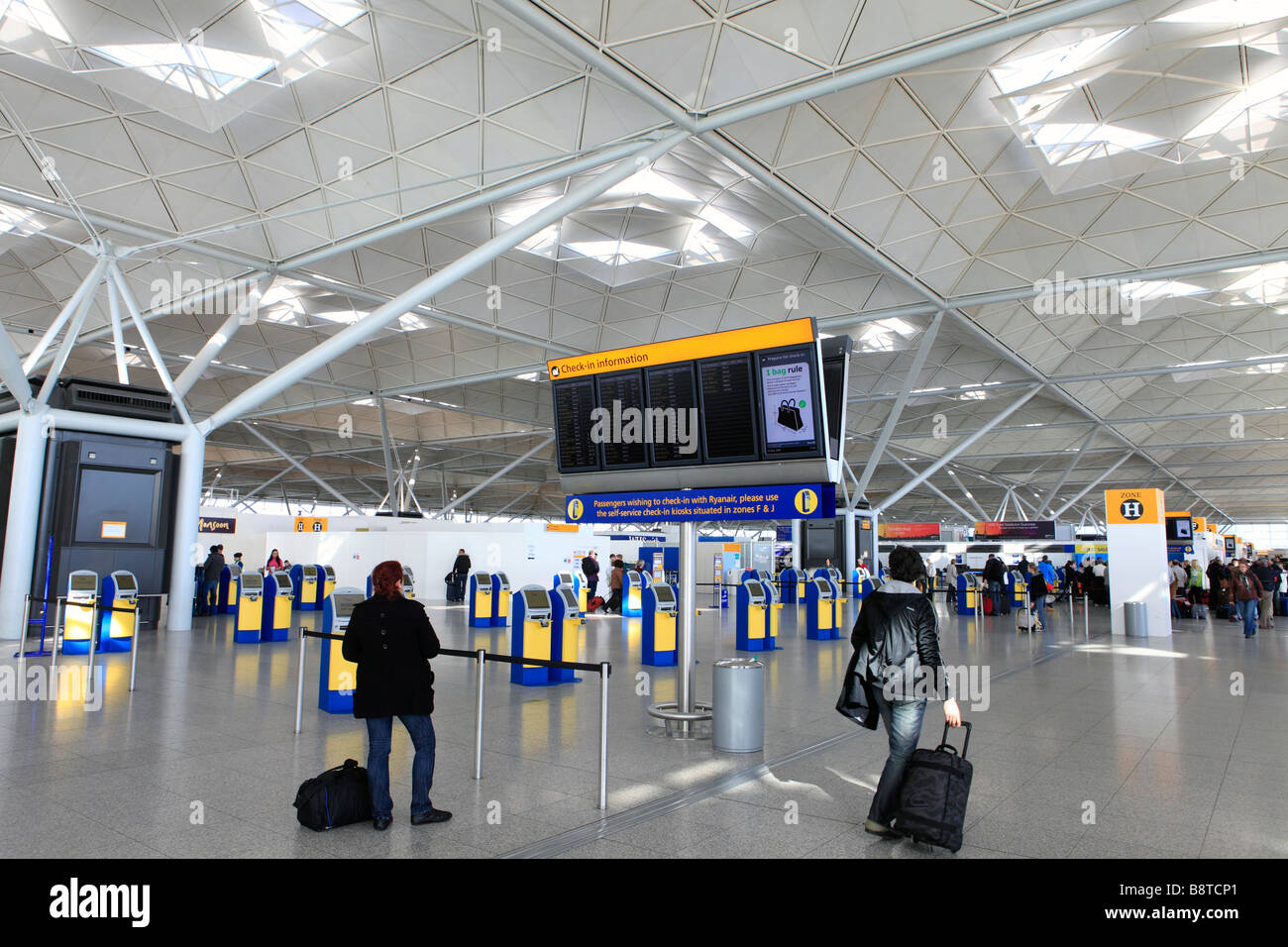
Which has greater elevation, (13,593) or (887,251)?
(887,251)

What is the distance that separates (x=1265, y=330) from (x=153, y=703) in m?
30.5

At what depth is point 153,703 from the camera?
8461 mm

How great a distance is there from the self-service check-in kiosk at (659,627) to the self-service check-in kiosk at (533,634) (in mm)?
2335

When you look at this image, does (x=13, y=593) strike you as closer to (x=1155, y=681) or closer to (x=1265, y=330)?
(x=1155, y=681)

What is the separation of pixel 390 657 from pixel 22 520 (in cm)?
1313

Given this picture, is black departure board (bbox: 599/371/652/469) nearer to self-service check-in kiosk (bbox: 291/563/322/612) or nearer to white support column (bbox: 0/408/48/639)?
white support column (bbox: 0/408/48/639)

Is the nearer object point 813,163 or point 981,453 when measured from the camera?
point 813,163

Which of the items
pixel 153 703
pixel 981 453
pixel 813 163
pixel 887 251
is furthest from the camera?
pixel 981 453

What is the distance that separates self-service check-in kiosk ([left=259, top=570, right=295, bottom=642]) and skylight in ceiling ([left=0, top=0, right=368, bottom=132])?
850cm

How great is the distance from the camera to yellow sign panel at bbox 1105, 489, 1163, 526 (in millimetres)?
18516

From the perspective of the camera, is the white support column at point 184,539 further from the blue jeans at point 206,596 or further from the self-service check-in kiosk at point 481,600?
the self-service check-in kiosk at point 481,600

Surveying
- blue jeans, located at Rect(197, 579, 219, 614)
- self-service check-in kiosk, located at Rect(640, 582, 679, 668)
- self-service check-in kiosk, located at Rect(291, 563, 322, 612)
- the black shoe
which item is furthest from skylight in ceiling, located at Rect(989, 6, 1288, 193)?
blue jeans, located at Rect(197, 579, 219, 614)
